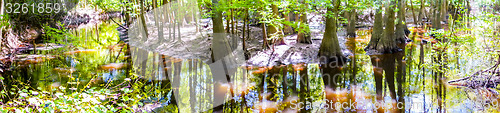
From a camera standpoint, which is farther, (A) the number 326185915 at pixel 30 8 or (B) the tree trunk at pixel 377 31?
(B) the tree trunk at pixel 377 31

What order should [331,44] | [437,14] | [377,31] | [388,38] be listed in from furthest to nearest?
[437,14]
[377,31]
[388,38]
[331,44]

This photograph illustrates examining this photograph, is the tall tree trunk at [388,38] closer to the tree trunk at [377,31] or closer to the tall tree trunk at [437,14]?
the tree trunk at [377,31]

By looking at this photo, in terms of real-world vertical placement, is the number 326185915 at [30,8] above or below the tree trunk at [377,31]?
above

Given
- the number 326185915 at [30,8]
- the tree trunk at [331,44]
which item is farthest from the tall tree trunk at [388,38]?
the number 326185915 at [30,8]

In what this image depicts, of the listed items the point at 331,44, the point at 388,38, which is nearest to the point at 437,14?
the point at 388,38

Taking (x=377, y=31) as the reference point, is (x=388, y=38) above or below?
below

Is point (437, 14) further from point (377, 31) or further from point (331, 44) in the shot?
point (331, 44)

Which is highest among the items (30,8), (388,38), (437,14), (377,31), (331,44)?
(30,8)

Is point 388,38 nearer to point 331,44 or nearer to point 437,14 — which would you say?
point 331,44

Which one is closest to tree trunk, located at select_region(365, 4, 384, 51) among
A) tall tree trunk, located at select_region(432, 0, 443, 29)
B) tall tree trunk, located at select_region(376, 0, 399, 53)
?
tall tree trunk, located at select_region(376, 0, 399, 53)

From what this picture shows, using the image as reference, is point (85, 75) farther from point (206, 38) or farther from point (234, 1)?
point (206, 38)

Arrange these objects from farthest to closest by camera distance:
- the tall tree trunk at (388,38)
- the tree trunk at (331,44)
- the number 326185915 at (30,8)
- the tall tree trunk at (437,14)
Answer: the tall tree trunk at (437,14), the tall tree trunk at (388,38), the number 326185915 at (30,8), the tree trunk at (331,44)

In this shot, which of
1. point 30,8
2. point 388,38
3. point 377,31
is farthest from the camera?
point 30,8

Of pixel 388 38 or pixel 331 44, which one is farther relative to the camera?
pixel 388 38
